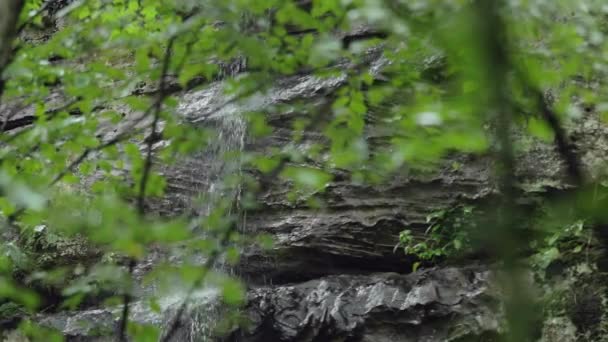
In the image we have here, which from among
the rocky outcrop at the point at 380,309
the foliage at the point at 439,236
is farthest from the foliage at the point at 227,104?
the foliage at the point at 439,236

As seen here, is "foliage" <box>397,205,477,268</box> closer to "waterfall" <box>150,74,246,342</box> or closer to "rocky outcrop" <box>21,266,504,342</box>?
"rocky outcrop" <box>21,266,504,342</box>

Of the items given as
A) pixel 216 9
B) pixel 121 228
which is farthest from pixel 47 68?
pixel 121 228

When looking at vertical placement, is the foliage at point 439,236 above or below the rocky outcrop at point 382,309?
above

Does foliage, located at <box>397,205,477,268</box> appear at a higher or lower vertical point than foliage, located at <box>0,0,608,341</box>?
lower

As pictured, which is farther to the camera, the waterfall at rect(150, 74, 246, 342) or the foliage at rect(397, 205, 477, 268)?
the waterfall at rect(150, 74, 246, 342)

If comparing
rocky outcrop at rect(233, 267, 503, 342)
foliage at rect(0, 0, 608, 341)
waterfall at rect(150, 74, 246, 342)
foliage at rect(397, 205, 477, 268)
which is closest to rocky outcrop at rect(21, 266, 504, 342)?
rocky outcrop at rect(233, 267, 503, 342)

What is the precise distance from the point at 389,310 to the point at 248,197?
3.89 meters

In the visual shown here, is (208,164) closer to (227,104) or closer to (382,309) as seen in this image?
(382,309)

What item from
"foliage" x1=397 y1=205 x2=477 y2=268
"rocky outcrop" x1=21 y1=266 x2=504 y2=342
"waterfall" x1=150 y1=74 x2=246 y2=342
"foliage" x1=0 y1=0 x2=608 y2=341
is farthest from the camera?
"waterfall" x1=150 y1=74 x2=246 y2=342

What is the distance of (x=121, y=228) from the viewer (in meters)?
1.49

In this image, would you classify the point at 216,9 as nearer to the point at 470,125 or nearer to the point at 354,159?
the point at 354,159

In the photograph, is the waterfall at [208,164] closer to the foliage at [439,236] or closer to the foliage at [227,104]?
the foliage at [439,236]

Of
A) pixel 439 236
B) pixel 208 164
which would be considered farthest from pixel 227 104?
pixel 208 164

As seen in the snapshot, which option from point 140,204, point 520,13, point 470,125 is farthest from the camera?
point 140,204
